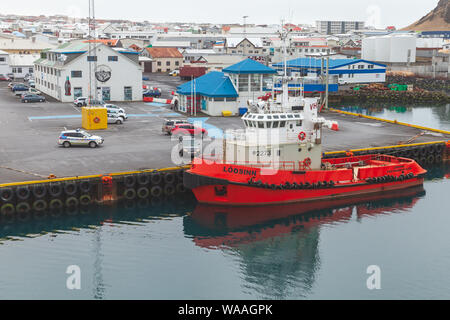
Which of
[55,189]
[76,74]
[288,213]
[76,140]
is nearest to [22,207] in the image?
[55,189]

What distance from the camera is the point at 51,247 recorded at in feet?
99.0

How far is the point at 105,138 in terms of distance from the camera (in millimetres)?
50062

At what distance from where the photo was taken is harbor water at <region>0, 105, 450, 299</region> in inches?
1011

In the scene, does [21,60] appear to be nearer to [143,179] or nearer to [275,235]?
[143,179]

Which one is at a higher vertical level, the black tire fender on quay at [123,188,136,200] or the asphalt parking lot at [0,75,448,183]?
the asphalt parking lot at [0,75,448,183]

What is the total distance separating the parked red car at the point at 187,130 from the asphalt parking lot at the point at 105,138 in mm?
974

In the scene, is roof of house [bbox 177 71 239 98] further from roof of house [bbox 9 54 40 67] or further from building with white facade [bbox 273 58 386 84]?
roof of house [bbox 9 54 40 67]

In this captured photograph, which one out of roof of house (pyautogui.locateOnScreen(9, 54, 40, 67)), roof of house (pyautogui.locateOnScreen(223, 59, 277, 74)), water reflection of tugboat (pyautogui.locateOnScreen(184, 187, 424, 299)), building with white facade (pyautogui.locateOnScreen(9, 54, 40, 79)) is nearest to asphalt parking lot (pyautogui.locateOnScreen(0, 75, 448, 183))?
roof of house (pyautogui.locateOnScreen(223, 59, 277, 74))

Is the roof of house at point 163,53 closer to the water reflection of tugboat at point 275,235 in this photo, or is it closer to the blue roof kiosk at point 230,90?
the blue roof kiosk at point 230,90

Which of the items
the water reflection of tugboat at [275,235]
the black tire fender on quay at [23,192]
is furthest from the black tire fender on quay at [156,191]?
the black tire fender on quay at [23,192]

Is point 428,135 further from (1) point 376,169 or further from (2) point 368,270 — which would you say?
(2) point 368,270

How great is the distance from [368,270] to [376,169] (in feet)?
47.3

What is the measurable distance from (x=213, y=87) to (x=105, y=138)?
1965cm
